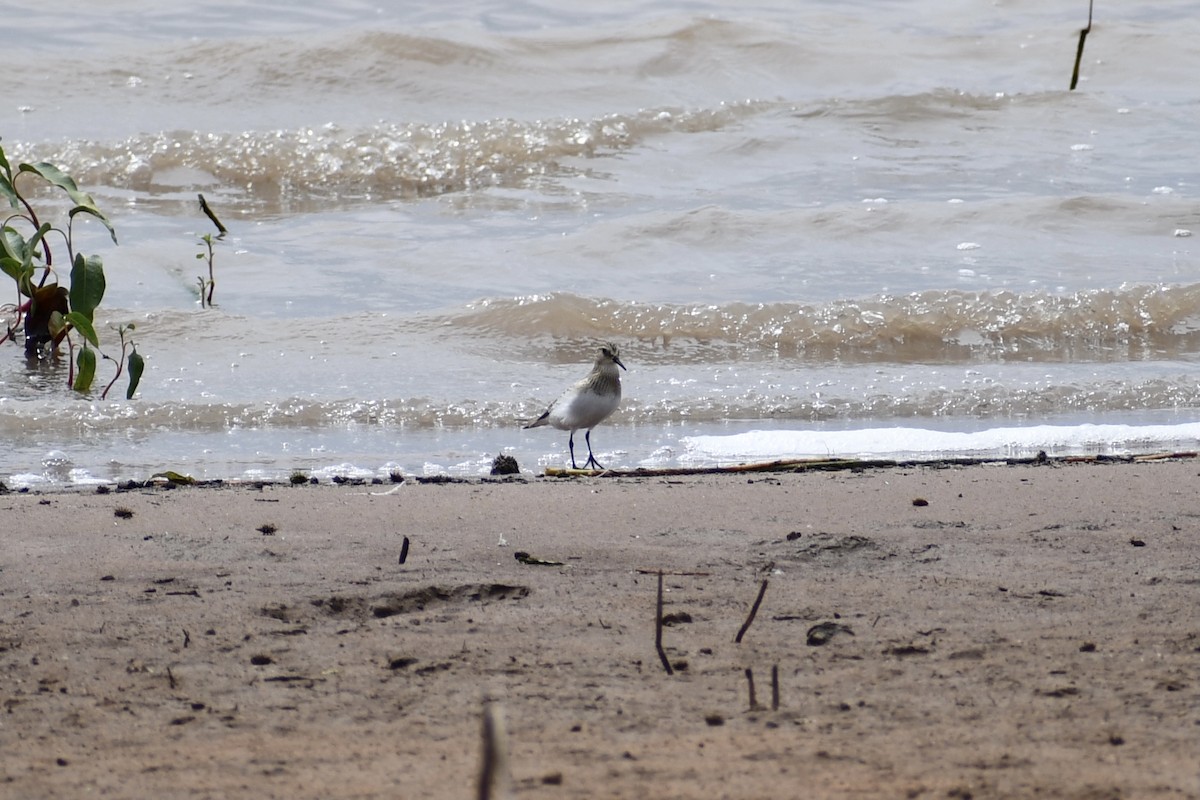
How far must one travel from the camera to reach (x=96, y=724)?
2.43m

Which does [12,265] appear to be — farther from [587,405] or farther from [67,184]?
[587,405]

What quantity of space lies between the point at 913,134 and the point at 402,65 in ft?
18.4

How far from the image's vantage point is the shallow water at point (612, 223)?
21.6 ft

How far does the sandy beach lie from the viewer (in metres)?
2.20

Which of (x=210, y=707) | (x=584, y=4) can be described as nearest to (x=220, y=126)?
(x=584, y=4)

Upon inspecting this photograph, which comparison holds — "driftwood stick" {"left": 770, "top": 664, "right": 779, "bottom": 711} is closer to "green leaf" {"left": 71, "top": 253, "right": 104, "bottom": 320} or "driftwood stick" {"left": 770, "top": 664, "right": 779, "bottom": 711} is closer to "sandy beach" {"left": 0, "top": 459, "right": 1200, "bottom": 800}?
"sandy beach" {"left": 0, "top": 459, "right": 1200, "bottom": 800}

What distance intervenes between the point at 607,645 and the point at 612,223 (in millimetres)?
7802

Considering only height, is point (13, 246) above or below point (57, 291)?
above

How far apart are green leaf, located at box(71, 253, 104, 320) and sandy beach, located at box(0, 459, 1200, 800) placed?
148 centimetres

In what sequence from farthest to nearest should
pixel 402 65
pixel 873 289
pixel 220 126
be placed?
pixel 402 65 → pixel 220 126 → pixel 873 289

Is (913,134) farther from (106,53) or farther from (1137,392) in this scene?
(106,53)

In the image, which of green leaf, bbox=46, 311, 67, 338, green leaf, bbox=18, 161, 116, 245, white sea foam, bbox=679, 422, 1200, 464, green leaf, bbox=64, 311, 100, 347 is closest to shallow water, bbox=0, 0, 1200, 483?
white sea foam, bbox=679, 422, 1200, 464

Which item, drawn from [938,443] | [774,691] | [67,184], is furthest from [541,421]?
[774,691]

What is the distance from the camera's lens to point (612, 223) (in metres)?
10.4
